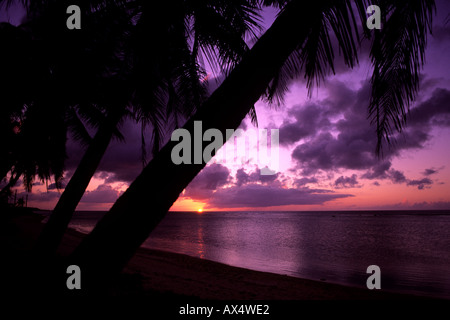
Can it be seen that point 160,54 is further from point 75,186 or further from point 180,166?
point 180,166

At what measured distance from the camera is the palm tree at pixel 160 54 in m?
3.04

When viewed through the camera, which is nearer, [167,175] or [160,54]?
[167,175]

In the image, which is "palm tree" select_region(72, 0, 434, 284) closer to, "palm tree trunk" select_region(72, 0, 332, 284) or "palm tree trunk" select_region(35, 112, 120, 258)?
"palm tree trunk" select_region(72, 0, 332, 284)

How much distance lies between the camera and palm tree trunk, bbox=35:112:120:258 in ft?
11.0

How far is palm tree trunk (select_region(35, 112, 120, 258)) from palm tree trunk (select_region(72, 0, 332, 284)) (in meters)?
2.37

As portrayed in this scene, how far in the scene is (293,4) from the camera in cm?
149

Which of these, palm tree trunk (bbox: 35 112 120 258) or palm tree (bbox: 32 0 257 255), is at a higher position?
palm tree (bbox: 32 0 257 255)

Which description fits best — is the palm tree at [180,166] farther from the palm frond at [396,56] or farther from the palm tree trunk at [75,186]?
the palm tree trunk at [75,186]

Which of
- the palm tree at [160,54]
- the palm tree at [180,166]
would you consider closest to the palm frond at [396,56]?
the palm tree at [180,166]

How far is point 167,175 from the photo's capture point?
47.8 inches

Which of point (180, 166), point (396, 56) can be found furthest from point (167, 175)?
point (396, 56)

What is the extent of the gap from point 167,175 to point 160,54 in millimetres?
2755

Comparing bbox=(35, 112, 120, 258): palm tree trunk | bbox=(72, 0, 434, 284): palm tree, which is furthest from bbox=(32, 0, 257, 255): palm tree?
bbox=(72, 0, 434, 284): palm tree
